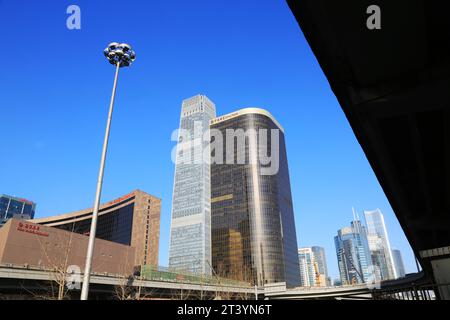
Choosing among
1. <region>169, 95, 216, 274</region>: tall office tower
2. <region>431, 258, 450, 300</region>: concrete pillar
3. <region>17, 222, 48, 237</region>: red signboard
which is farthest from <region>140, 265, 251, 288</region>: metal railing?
<region>169, 95, 216, 274</region>: tall office tower

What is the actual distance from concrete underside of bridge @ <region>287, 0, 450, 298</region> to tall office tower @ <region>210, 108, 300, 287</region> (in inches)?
5267

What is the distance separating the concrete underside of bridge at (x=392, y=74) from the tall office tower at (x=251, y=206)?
13379 centimetres

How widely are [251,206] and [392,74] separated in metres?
159

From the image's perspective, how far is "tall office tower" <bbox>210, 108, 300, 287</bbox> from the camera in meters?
156

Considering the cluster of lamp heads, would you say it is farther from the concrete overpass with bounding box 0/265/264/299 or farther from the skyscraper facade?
the skyscraper facade

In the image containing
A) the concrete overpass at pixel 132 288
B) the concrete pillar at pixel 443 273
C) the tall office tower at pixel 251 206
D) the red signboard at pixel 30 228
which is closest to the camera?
the concrete pillar at pixel 443 273

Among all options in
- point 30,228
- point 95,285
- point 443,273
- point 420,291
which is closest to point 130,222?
point 30,228

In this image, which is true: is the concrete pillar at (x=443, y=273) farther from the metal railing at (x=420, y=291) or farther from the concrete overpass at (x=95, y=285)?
the concrete overpass at (x=95, y=285)

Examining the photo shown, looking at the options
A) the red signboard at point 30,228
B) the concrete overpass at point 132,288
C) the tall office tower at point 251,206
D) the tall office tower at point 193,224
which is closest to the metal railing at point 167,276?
the concrete overpass at point 132,288

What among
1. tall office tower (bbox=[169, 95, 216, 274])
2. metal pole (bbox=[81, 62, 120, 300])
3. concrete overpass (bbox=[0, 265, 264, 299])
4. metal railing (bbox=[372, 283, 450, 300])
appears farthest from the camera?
tall office tower (bbox=[169, 95, 216, 274])

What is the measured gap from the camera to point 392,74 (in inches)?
374

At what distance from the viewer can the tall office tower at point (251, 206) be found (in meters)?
156

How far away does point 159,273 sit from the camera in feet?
189

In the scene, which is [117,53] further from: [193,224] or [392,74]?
[193,224]
